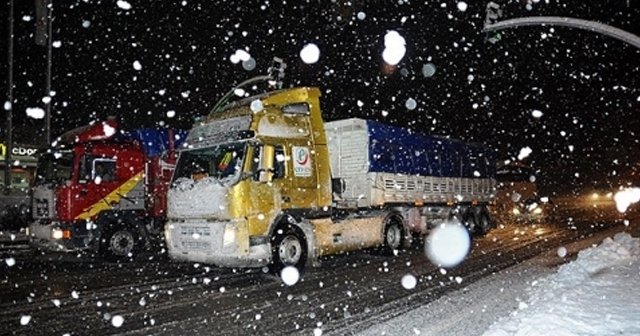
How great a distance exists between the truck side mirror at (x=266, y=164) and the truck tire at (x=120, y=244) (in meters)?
5.13

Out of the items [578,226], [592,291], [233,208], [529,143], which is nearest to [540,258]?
[592,291]

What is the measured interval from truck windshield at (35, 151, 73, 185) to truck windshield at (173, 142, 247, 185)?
144 inches

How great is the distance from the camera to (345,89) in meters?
33.6

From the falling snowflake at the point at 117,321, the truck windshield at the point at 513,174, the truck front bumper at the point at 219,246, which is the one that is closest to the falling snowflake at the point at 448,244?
the truck front bumper at the point at 219,246

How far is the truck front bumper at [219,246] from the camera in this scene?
9087 mm

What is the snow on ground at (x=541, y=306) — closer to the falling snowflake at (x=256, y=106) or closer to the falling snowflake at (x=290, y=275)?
the falling snowflake at (x=290, y=275)

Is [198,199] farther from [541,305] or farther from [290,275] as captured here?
[541,305]

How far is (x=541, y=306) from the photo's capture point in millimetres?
6324

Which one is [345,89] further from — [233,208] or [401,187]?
[233,208]

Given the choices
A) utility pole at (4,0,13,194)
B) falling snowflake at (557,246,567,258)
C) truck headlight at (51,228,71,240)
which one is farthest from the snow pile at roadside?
utility pole at (4,0,13,194)

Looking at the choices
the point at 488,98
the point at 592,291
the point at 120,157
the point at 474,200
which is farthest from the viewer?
the point at 488,98

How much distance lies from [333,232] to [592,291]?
5160 millimetres

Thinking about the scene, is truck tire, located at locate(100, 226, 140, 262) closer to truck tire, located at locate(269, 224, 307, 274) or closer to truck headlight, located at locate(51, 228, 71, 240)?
truck headlight, located at locate(51, 228, 71, 240)

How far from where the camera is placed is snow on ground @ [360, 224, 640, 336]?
5453 mm
